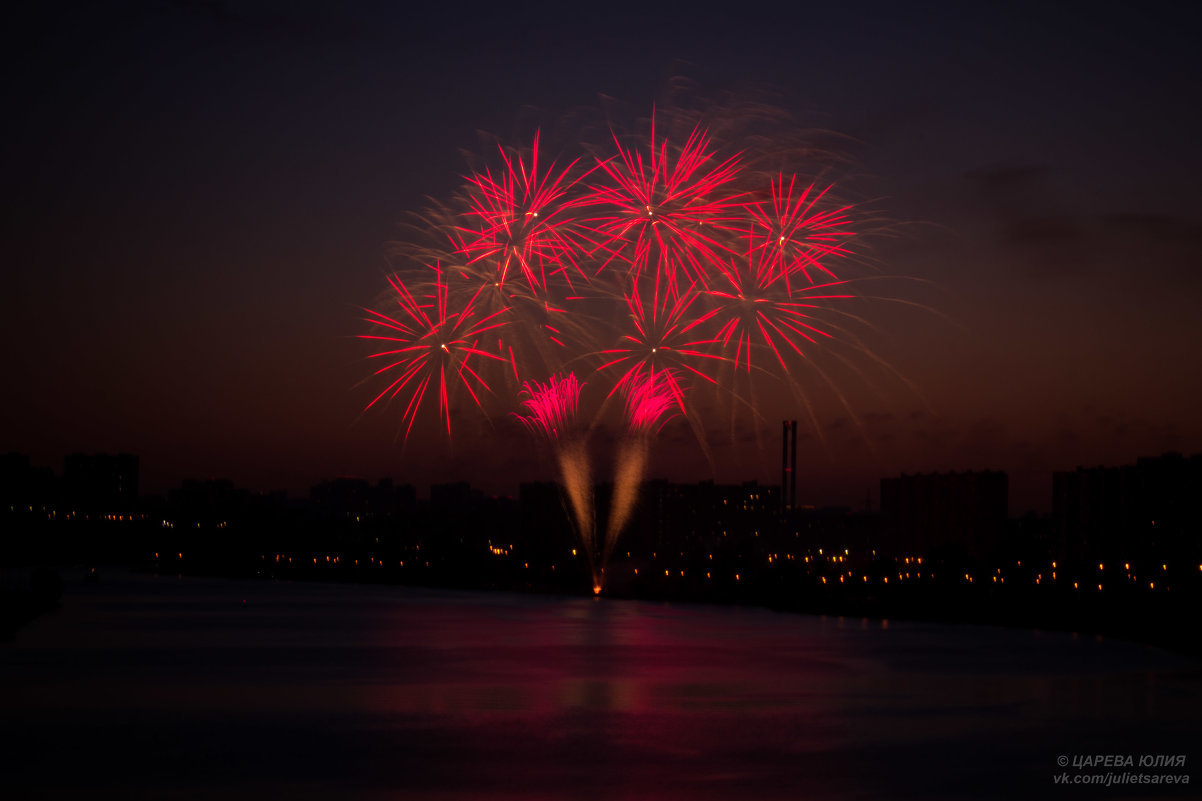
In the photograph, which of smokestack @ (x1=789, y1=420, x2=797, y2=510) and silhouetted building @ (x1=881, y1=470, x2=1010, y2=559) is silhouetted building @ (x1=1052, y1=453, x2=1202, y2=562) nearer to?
silhouetted building @ (x1=881, y1=470, x2=1010, y2=559)

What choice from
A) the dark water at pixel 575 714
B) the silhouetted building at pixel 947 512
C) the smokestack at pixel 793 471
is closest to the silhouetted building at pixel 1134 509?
the silhouetted building at pixel 947 512

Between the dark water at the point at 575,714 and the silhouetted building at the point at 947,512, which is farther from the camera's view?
the silhouetted building at the point at 947,512

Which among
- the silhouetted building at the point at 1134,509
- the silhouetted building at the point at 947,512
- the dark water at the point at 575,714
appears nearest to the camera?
the dark water at the point at 575,714

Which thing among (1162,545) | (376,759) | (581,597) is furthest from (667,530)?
(376,759)

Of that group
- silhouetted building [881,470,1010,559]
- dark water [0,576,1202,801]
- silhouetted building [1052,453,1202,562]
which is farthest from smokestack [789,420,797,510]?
dark water [0,576,1202,801]

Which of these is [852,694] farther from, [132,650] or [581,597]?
[581,597]

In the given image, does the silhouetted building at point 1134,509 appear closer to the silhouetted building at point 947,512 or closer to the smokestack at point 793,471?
the silhouetted building at point 947,512
